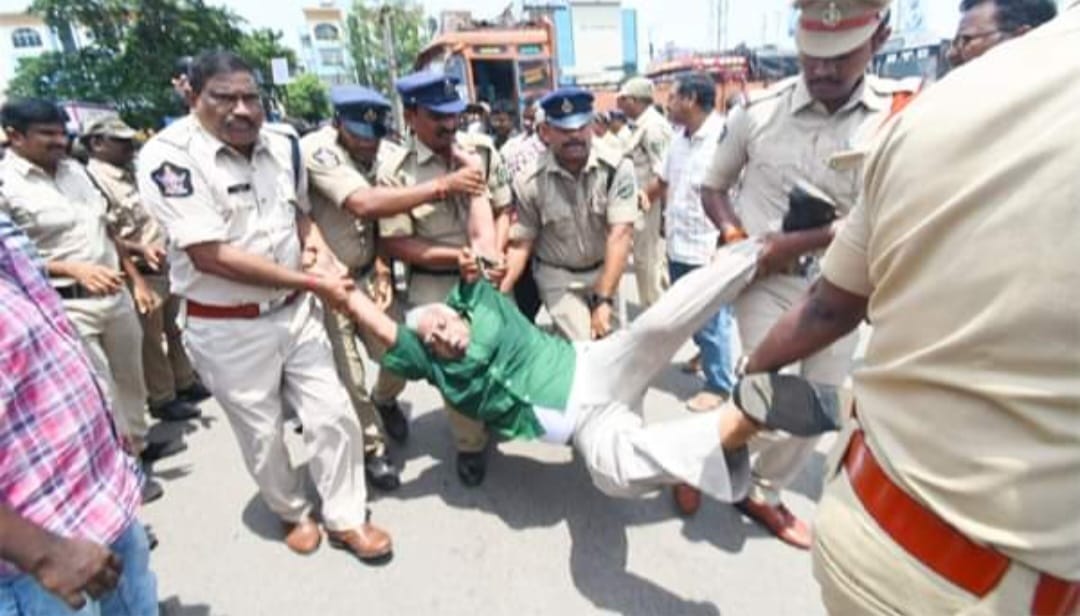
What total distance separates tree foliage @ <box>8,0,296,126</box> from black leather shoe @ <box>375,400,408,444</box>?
20.2 meters

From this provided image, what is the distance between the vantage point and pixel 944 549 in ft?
2.58

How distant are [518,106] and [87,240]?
42.1 ft

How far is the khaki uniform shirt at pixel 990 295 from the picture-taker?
0.64 m

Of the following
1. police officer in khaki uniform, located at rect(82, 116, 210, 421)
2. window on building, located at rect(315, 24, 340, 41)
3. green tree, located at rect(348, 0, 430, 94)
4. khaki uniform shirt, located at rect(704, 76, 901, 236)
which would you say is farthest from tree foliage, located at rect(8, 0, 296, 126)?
window on building, located at rect(315, 24, 340, 41)

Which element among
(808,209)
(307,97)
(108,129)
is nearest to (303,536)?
(808,209)

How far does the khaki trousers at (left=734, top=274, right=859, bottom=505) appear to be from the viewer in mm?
2070

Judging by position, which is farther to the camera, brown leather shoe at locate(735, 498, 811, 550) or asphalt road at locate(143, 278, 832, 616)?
brown leather shoe at locate(735, 498, 811, 550)

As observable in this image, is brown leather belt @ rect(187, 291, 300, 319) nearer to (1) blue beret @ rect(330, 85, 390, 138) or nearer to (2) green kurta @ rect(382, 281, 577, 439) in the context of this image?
(2) green kurta @ rect(382, 281, 577, 439)

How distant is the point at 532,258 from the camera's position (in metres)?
2.99

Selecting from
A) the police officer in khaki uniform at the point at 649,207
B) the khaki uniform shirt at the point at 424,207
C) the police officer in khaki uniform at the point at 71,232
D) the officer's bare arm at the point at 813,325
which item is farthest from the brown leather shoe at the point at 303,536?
the police officer in khaki uniform at the point at 649,207

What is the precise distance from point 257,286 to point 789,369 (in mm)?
1789

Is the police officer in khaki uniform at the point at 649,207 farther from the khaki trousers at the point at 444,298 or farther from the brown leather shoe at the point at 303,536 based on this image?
the brown leather shoe at the point at 303,536

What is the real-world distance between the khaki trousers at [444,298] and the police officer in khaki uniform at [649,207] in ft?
6.16

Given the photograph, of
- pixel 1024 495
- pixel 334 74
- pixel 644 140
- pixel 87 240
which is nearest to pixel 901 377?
pixel 1024 495
